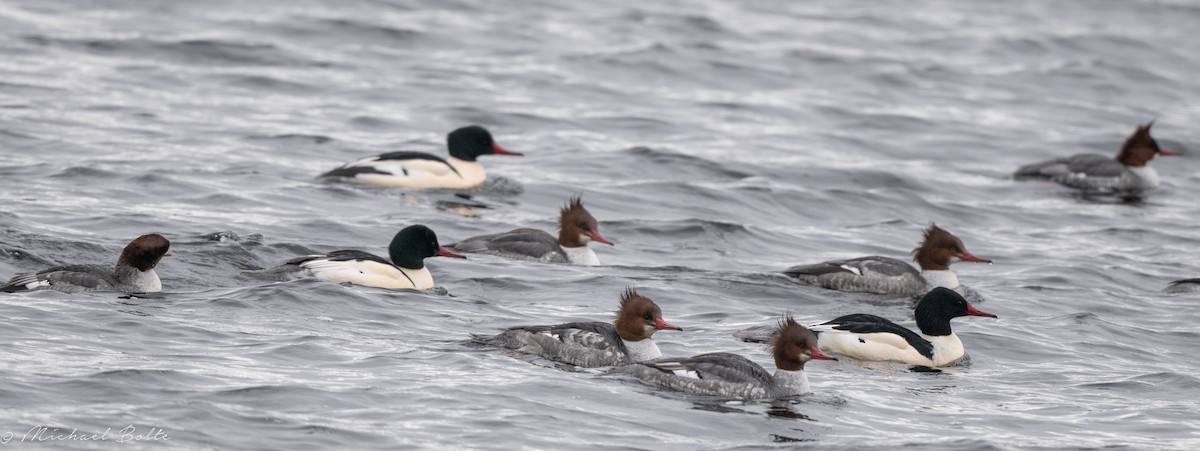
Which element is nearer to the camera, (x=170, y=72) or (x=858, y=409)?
(x=858, y=409)

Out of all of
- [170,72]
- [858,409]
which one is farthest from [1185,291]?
[170,72]

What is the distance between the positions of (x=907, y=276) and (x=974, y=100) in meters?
14.9

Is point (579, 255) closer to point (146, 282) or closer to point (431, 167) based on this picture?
point (431, 167)

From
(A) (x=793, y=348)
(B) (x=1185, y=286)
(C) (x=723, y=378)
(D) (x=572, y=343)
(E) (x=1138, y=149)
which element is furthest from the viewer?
(E) (x=1138, y=149)

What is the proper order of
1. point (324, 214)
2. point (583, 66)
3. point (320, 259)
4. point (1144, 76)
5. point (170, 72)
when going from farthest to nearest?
point (1144, 76), point (583, 66), point (170, 72), point (324, 214), point (320, 259)

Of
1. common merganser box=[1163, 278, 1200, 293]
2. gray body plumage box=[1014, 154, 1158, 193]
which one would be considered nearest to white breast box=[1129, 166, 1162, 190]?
gray body plumage box=[1014, 154, 1158, 193]

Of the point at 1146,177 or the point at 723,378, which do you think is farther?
the point at 1146,177

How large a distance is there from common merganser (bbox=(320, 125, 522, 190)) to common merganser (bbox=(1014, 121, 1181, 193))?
8.39 meters

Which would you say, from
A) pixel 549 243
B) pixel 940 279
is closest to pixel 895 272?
pixel 940 279

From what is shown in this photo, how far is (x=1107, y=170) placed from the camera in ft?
77.5

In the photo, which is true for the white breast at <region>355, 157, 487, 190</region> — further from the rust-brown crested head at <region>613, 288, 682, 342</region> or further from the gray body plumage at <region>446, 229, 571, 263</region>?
the rust-brown crested head at <region>613, 288, 682, 342</region>

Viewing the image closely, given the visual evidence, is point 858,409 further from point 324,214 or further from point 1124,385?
point 324,214

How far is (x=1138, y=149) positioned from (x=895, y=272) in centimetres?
974

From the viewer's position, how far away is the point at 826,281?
625 inches
